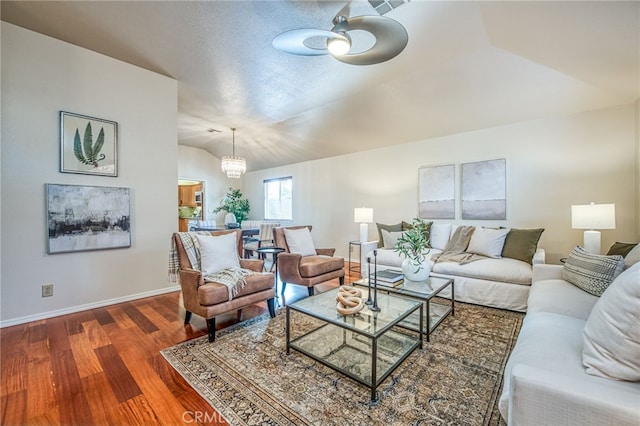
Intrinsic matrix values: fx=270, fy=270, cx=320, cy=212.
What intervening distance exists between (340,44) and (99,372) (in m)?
2.90

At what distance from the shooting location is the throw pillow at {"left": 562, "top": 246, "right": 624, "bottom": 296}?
1881 millimetres

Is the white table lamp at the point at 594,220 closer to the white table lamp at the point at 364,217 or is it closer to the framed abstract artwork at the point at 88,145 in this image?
the white table lamp at the point at 364,217

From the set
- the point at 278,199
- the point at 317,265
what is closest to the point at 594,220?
the point at 317,265

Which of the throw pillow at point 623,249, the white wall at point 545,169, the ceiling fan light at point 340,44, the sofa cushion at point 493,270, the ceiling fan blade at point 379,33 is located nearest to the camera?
the ceiling fan blade at point 379,33

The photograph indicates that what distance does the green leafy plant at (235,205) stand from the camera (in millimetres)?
7547

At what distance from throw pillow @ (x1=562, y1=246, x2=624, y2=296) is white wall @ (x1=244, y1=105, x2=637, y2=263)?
1613 millimetres

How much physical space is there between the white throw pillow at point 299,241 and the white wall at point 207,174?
4.67m

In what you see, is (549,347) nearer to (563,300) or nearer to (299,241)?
(563,300)

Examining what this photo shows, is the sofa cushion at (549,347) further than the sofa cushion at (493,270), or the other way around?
the sofa cushion at (493,270)

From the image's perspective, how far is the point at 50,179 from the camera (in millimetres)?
2836

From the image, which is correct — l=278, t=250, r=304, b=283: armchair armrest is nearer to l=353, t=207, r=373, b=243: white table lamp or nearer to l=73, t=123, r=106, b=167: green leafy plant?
l=353, t=207, r=373, b=243: white table lamp

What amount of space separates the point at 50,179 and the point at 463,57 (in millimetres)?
4618

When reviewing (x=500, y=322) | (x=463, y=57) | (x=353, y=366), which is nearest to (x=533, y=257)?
(x=500, y=322)

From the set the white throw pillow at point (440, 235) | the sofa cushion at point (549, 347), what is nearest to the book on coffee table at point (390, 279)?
the sofa cushion at point (549, 347)
